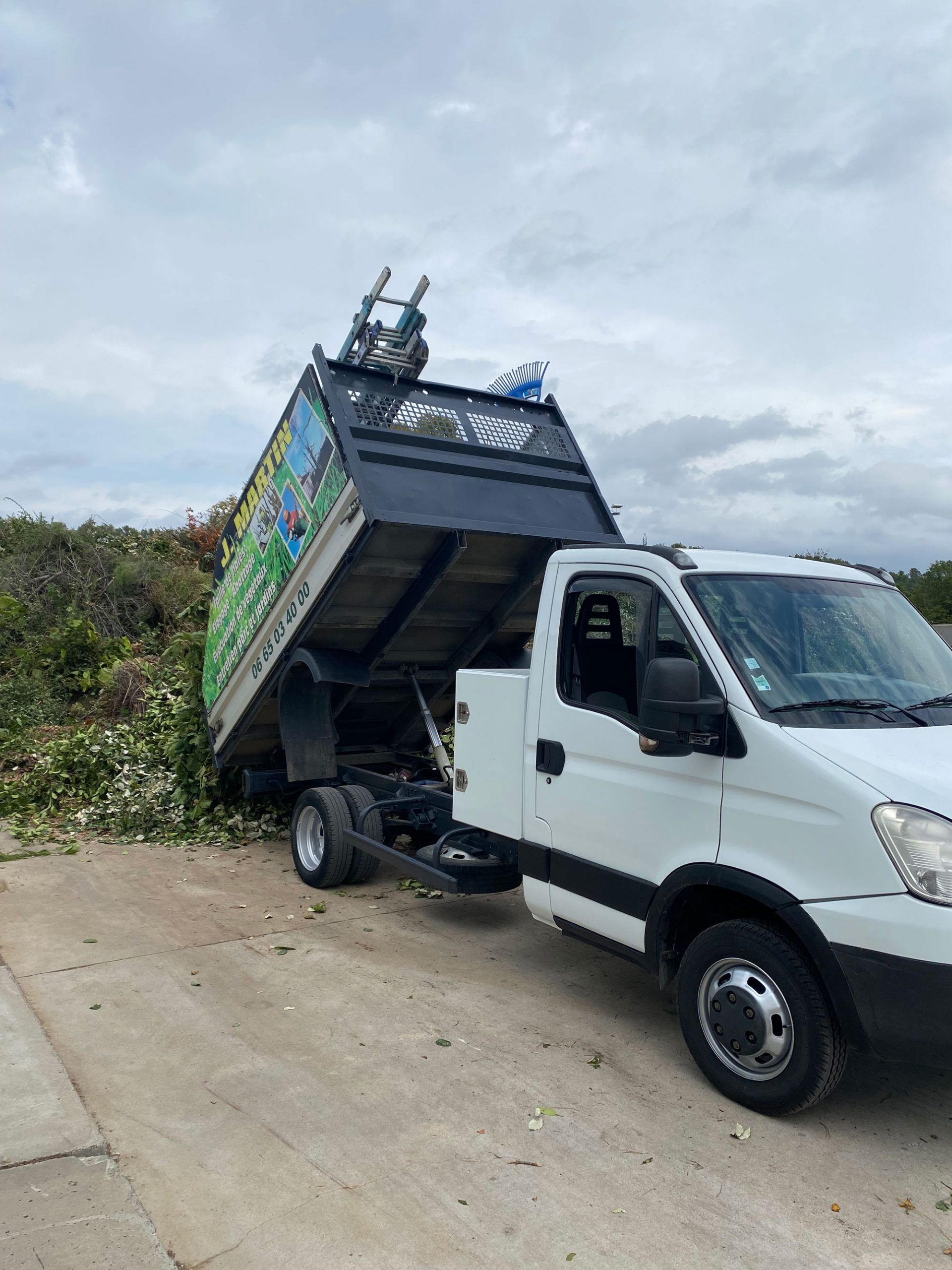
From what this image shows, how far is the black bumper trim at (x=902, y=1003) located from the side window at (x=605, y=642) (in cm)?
142

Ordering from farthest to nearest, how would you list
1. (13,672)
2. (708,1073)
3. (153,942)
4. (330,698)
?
(13,672) < (330,698) < (153,942) < (708,1073)

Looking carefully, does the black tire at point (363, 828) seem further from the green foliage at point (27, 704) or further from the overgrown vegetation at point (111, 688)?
the green foliage at point (27, 704)

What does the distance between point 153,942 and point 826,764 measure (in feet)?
13.9

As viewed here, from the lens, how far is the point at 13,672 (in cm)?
1341

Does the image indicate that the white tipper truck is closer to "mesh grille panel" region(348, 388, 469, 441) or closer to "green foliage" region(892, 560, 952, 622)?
"mesh grille panel" region(348, 388, 469, 441)

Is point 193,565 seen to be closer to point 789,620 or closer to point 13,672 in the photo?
point 13,672

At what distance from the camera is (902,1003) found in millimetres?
3330

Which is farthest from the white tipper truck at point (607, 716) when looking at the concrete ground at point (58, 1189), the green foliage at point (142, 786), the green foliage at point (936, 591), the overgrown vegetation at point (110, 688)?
the green foliage at point (936, 591)

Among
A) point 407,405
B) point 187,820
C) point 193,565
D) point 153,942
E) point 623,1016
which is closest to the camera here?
point 623,1016

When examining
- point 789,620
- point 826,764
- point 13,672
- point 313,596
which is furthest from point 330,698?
point 13,672

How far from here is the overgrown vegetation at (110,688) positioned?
891 centimetres

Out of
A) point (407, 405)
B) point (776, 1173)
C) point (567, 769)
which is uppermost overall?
point (407, 405)

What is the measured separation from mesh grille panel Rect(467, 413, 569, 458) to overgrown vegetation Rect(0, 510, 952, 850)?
2.02m

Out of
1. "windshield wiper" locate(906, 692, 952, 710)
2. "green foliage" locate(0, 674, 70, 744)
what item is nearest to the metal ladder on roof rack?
"windshield wiper" locate(906, 692, 952, 710)
